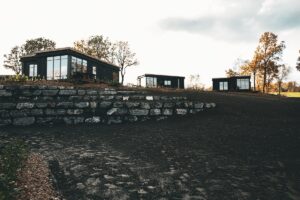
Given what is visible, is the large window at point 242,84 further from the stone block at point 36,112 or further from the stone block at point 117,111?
the stone block at point 36,112

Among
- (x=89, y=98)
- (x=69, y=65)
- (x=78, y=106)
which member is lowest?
(x=78, y=106)

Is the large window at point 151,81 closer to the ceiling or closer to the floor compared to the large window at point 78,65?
closer to the floor

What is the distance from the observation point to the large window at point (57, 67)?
1155 inches

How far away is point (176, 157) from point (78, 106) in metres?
7.96

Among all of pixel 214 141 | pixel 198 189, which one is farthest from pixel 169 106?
pixel 198 189

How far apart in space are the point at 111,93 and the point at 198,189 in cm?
1216

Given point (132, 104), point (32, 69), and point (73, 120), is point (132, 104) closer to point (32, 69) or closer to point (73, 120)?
point (73, 120)

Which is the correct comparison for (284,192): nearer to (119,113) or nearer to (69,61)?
(119,113)

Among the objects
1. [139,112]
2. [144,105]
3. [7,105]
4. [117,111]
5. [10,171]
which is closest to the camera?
[10,171]

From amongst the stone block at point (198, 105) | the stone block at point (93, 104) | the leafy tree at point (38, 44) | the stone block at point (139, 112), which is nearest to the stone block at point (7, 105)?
the stone block at point (93, 104)

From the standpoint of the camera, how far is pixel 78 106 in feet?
47.9

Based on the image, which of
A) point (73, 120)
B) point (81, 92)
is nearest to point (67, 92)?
point (81, 92)

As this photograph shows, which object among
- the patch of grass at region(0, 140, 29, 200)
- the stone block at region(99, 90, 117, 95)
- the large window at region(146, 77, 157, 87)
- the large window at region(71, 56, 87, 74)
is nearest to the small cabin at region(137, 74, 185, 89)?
the large window at region(146, 77, 157, 87)

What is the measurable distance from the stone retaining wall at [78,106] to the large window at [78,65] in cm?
1374
